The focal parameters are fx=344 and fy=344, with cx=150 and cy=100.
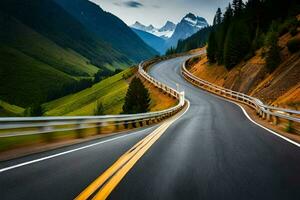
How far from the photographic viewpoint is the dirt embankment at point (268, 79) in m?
33.7

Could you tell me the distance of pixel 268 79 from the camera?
40.3 meters

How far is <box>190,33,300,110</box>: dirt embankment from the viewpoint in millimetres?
33656

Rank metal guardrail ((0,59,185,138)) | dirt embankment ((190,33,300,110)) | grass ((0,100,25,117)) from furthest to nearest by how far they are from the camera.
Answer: grass ((0,100,25,117)) < dirt embankment ((190,33,300,110)) < metal guardrail ((0,59,185,138))

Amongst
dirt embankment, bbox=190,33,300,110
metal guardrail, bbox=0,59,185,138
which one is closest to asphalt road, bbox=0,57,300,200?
metal guardrail, bbox=0,59,185,138

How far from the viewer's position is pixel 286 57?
4138 centimetres

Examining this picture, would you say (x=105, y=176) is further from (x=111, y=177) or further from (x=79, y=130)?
(x=79, y=130)

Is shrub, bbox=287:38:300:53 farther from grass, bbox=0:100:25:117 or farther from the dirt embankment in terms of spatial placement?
grass, bbox=0:100:25:117

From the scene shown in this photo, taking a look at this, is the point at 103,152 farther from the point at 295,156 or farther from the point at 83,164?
the point at 295,156

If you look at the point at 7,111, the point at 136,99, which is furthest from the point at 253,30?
the point at 7,111

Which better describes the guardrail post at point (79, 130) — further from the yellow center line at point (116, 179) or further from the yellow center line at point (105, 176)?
the yellow center line at point (116, 179)

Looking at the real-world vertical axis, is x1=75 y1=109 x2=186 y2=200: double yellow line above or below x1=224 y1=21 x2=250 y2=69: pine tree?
below

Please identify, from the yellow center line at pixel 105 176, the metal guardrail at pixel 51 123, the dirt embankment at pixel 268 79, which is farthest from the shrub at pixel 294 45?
the yellow center line at pixel 105 176

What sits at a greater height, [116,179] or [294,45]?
[294,45]

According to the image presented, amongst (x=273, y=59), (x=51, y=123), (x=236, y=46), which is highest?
(x=236, y=46)
